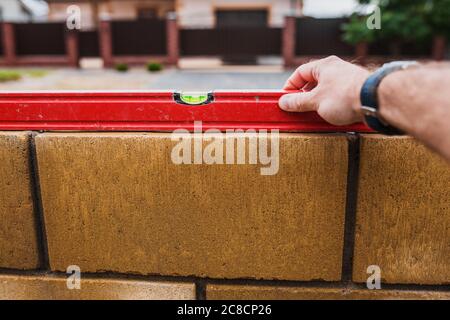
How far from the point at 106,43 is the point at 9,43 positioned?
105 inches

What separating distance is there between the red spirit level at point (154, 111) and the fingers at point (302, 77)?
6 centimetres

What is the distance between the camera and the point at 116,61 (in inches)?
484

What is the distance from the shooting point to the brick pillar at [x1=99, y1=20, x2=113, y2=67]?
1224 cm

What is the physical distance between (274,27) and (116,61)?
4.25 m

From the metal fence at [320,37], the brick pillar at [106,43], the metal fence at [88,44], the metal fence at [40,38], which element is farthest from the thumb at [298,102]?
the metal fence at [40,38]

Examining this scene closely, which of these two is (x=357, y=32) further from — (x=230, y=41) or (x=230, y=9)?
(x=230, y=9)

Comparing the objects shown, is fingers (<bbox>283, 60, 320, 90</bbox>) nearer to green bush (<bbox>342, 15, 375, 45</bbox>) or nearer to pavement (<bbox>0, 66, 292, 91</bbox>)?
pavement (<bbox>0, 66, 292, 91</bbox>)

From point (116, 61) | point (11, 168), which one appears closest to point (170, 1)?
point (116, 61)

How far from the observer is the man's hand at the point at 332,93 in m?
1.01

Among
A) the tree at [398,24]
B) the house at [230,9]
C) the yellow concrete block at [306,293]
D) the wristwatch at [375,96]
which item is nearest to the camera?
the wristwatch at [375,96]

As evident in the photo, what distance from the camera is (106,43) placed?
1229 cm

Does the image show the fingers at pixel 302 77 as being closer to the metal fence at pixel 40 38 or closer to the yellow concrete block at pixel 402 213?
the yellow concrete block at pixel 402 213

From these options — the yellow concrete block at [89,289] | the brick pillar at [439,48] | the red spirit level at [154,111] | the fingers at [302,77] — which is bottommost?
the yellow concrete block at [89,289]
